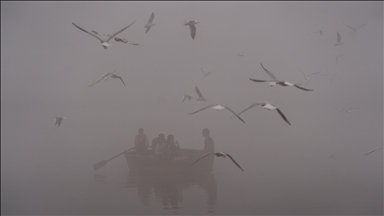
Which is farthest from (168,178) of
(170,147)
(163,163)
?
(170,147)

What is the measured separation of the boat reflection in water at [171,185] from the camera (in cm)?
621

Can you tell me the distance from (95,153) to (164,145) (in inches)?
170

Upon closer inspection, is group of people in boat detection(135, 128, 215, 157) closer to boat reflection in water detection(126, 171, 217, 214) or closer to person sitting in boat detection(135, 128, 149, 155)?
person sitting in boat detection(135, 128, 149, 155)

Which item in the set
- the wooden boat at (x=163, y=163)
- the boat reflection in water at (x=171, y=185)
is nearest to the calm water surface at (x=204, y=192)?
the boat reflection in water at (x=171, y=185)

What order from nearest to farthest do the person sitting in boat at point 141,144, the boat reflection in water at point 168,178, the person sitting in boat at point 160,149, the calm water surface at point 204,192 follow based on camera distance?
the calm water surface at point 204,192
the boat reflection in water at point 168,178
the person sitting in boat at point 160,149
the person sitting in boat at point 141,144

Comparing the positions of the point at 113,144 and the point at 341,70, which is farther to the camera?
the point at 341,70

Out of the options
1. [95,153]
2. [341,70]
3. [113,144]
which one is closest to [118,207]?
[95,153]

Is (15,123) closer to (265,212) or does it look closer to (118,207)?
(118,207)

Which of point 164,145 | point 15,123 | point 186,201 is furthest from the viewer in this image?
point 15,123

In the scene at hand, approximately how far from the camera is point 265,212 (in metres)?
5.77

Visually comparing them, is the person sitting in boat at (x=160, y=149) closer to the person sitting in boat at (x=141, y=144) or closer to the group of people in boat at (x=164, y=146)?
the group of people in boat at (x=164, y=146)

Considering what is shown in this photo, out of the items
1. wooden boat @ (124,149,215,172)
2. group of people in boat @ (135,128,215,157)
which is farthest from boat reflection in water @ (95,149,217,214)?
group of people in boat @ (135,128,215,157)

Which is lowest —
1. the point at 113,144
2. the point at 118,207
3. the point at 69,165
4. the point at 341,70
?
the point at 118,207

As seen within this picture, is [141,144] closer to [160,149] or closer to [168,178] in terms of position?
[160,149]
